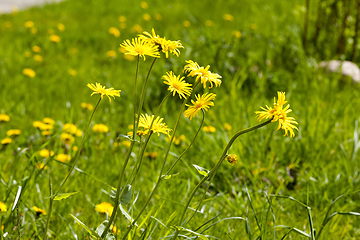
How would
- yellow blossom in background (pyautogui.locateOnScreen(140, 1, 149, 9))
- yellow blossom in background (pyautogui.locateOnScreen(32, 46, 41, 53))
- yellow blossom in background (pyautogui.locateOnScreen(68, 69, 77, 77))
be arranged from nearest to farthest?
1. yellow blossom in background (pyautogui.locateOnScreen(68, 69, 77, 77))
2. yellow blossom in background (pyautogui.locateOnScreen(32, 46, 41, 53))
3. yellow blossom in background (pyautogui.locateOnScreen(140, 1, 149, 9))

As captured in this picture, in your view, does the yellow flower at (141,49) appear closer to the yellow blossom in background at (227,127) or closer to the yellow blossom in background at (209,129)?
the yellow blossom in background at (209,129)

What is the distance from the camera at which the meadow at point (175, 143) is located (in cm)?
130

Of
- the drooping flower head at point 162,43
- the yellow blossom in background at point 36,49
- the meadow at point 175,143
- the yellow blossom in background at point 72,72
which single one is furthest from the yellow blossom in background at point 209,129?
the yellow blossom in background at point 36,49

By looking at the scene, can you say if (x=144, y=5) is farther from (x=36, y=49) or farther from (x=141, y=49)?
(x=141, y=49)

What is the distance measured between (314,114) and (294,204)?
961 mm

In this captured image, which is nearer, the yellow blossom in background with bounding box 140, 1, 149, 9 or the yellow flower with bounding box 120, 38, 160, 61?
the yellow flower with bounding box 120, 38, 160, 61

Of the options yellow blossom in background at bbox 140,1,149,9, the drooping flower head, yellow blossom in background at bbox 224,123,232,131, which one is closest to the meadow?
yellow blossom in background at bbox 224,123,232,131

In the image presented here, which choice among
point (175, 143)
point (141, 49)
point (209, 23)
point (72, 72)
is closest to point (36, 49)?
point (72, 72)

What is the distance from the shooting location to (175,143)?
6.57 ft

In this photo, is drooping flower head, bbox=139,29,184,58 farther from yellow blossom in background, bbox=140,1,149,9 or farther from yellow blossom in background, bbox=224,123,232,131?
yellow blossom in background, bbox=140,1,149,9

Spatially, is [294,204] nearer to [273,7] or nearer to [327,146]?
[327,146]

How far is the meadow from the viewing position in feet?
4.27

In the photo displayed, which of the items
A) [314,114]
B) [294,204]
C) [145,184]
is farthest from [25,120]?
[314,114]

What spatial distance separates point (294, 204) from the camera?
1.61 m
